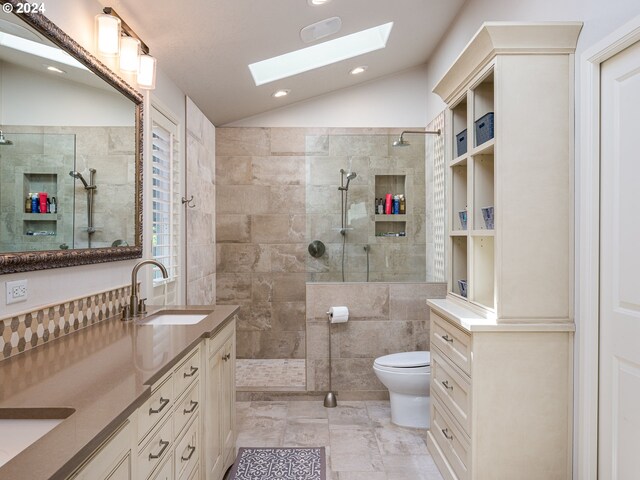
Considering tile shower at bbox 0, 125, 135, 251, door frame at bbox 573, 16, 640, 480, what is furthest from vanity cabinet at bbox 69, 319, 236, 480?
door frame at bbox 573, 16, 640, 480

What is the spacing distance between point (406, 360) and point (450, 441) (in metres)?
0.85

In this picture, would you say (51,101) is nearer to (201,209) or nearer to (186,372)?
(186,372)

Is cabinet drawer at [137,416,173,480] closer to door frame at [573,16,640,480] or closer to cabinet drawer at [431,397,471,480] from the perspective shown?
cabinet drawer at [431,397,471,480]

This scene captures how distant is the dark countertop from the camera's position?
808 millimetres

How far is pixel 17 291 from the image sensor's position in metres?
1.49

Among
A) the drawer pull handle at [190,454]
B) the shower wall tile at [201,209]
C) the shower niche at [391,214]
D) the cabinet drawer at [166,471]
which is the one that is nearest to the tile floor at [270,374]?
the shower wall tile at [201,209]

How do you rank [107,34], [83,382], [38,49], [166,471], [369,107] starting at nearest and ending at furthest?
1. [83,382]
2. [166,471]
3. [38,49]
4. [107,34]
5. [369,107]

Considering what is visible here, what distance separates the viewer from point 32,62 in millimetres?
1551

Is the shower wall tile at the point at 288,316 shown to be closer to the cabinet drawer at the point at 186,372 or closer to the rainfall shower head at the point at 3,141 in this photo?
the cabinet drawer at the point at 186,372

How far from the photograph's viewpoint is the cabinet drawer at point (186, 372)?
1575 millimetres

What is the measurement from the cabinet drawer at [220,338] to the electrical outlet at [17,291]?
798 millimetres

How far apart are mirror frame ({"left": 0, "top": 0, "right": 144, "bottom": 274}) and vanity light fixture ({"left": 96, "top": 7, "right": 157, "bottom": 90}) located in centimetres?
8

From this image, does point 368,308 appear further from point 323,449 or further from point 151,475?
point 151,475

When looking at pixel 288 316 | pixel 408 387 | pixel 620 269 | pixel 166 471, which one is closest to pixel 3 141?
pixel 166 471
